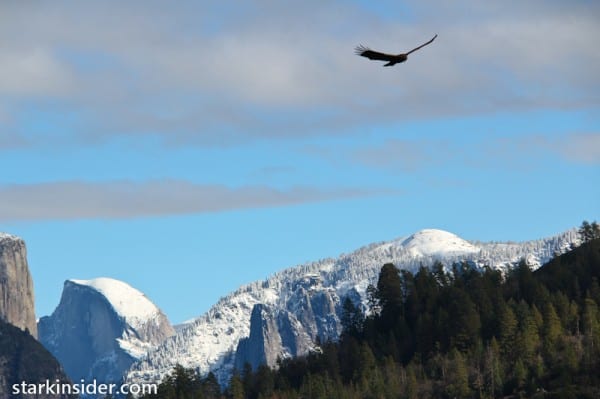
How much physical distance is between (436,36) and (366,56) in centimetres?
565

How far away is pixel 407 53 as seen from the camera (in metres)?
119

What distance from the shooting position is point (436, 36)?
387ft

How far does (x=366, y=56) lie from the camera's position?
117750 millimetres

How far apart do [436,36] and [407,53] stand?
8.59 feet

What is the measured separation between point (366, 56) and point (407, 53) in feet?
11.1
